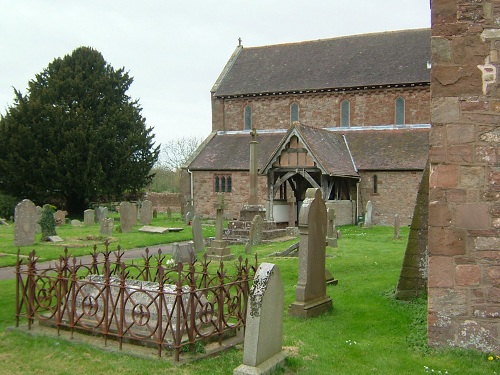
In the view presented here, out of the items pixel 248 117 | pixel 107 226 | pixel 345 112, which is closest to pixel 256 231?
pixel 107 226

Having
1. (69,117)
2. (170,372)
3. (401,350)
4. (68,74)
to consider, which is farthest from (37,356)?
(68,74)

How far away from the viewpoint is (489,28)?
667 cm

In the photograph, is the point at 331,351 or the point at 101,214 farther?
the point at 101,214

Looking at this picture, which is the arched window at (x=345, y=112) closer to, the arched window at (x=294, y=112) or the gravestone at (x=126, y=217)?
the arched window at (x=294, y=112)

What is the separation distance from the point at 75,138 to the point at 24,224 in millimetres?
17605

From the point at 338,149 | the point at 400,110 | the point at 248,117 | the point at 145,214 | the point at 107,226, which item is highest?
the point at 248,117

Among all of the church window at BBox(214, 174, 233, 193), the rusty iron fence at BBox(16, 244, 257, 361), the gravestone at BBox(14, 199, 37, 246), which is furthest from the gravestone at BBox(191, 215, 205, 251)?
the church window at BBox(214, 174, 233, 193)

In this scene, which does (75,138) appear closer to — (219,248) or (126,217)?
(126,217)

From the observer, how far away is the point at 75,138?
35.8 meters

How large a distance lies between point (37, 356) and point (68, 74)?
34.9 m

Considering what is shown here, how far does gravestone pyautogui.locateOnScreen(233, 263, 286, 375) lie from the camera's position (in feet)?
18.9

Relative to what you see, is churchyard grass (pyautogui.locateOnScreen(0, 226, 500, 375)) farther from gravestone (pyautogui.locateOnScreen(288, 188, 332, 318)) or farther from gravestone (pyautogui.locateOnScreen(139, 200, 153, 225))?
gravestone (pyautogui.locateOnScreen(139, 200, 153, 225))

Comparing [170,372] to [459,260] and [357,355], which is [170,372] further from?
[459,260]

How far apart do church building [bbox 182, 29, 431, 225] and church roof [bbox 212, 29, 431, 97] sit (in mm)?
74
